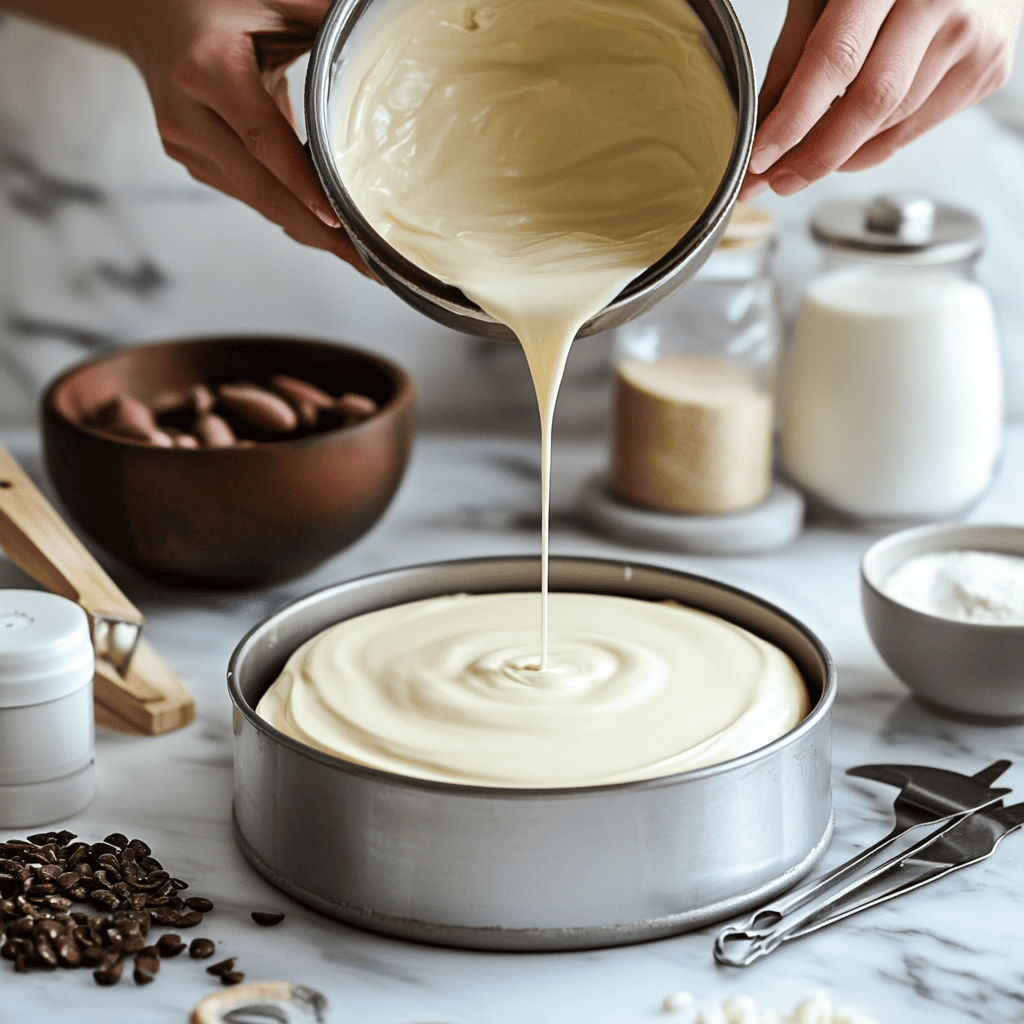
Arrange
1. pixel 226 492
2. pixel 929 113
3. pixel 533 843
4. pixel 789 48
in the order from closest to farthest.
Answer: pixel 533 843 < pixel 789 48 < pixel 929 113 < pixel 226 492

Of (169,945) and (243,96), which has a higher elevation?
(243,96)

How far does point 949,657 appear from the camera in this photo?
40.0 inches

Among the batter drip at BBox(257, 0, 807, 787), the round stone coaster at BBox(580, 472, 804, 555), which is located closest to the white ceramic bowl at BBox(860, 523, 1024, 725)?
the batter drip at BBox(257, 0, 807, 787)

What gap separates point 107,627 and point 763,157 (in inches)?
22.3

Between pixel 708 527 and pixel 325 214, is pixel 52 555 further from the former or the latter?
pixel 708 527

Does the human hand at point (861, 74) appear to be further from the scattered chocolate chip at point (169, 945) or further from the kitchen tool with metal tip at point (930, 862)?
the scattered chocolate chip at point (169, 945)

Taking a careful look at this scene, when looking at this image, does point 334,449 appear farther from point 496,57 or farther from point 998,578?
point 998,578

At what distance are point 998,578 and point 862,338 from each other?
0.35 meters

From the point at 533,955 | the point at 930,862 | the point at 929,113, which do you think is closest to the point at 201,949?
the point at 533,955

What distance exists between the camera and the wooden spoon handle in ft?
3.50

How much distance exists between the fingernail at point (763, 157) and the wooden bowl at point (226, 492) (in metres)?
0.44

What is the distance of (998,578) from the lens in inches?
42.9

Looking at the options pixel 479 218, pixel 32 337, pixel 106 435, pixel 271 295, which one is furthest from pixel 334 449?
pixel 32 337

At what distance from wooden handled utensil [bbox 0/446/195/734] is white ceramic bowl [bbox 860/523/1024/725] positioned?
510 mm
